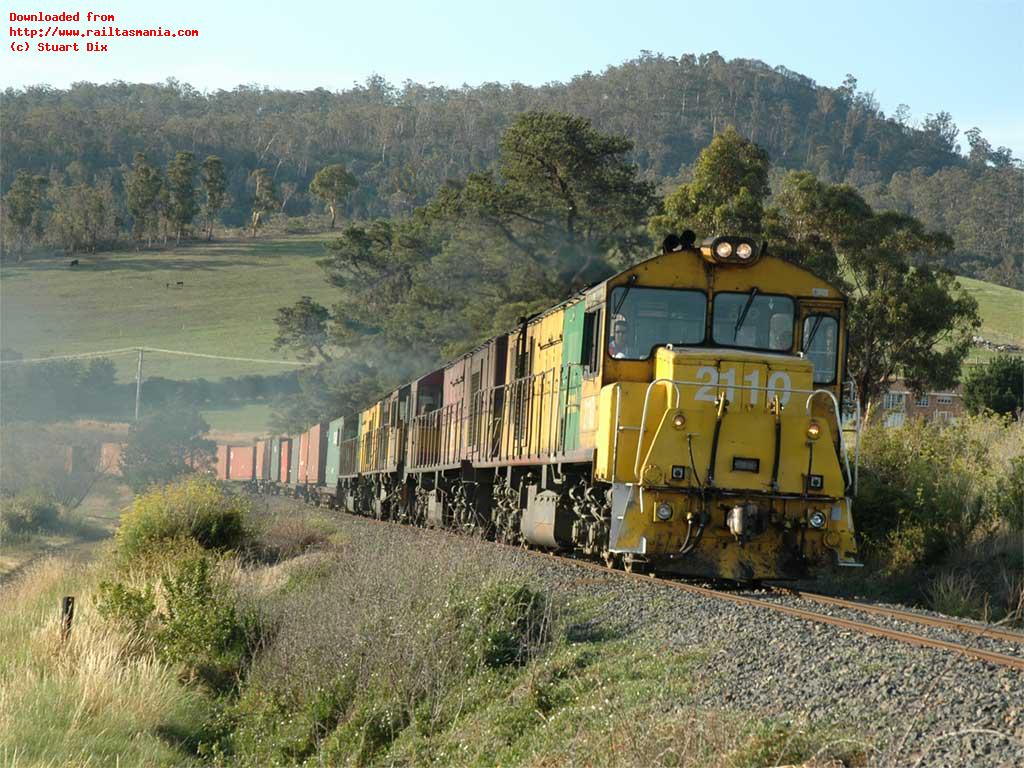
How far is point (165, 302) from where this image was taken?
106 m

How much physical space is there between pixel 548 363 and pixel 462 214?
28.4m

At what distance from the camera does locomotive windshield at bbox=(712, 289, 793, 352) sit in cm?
1209

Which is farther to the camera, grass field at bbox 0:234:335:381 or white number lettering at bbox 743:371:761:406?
grass field at bbox 0:234:335:381

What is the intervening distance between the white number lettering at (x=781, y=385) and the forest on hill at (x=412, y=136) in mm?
97109

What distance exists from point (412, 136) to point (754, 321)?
13578 cm

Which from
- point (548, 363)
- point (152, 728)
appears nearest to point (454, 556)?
point (152, 728)

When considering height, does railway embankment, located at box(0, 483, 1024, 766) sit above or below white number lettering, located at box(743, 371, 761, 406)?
below

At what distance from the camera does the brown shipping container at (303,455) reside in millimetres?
45906

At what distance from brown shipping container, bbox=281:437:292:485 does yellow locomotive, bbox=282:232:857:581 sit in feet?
125

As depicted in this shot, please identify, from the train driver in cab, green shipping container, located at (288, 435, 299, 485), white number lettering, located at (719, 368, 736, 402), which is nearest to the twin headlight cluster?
the train driver in cab

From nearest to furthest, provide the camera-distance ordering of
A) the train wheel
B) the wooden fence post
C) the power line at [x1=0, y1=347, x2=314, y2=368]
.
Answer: the train wheel, the wooden fence post, the power line at [x1=0, y1=347, x2=314, y2=368]

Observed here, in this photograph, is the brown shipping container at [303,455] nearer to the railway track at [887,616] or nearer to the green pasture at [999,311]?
the railway track at [887,616]

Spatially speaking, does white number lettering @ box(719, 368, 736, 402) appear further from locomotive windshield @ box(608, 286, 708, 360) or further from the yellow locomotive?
locomotive windshield @ box(608, 286, 708, 360)

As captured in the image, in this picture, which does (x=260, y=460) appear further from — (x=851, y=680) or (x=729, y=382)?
(x=851, y=680)
